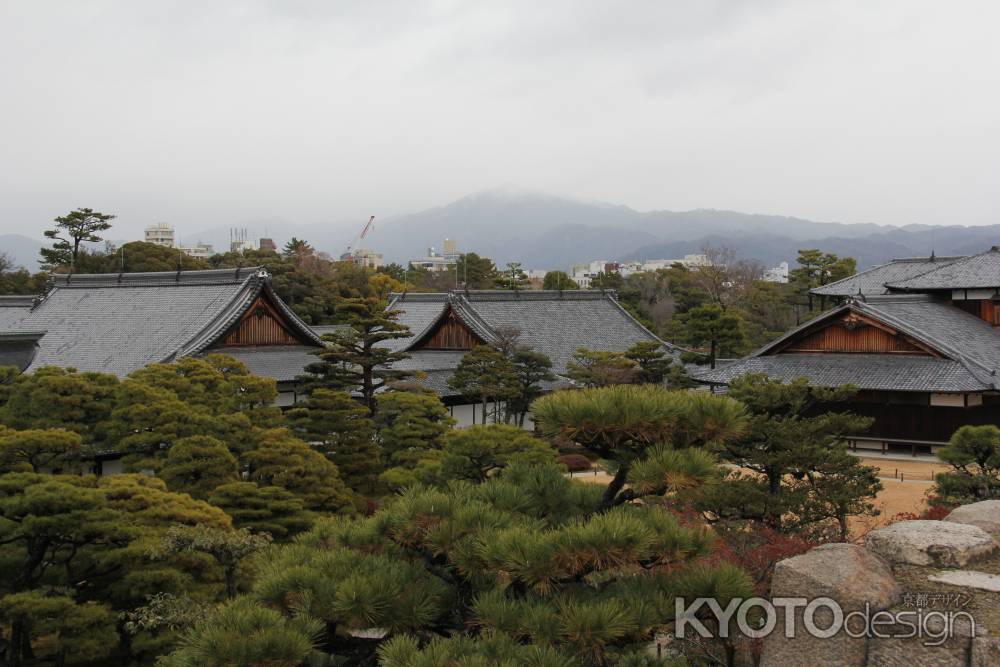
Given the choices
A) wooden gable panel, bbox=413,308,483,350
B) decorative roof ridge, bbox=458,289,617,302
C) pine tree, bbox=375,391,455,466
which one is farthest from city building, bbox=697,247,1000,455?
decorative roof ridge, bbox=458,289,617,302

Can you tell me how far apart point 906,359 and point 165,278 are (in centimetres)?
2223

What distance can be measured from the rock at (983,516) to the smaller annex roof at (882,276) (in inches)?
1041

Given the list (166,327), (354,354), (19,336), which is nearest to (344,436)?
(354,354)

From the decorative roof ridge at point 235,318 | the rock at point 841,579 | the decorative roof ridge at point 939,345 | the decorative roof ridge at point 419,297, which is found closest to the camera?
the rock at point 841,579

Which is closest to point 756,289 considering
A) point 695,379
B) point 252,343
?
point 695,379

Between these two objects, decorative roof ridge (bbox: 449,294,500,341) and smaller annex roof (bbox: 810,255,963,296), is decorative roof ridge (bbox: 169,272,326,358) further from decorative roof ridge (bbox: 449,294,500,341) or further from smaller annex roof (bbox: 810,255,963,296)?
smaller annex roof (bbox: 810,255,963,296)

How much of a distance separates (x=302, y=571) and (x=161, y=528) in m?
6.49

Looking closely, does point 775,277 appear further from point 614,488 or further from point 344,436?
point 614,488

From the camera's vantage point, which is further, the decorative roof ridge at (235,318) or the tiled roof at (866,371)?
the tiled roof at (866,371)

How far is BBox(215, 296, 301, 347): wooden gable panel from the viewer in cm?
2319

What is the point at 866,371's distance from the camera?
2438cm

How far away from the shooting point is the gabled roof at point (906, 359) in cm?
2289

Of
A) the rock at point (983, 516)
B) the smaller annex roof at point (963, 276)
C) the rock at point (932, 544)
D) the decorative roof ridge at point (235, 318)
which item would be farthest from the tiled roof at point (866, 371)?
the rock at point (932, 544)

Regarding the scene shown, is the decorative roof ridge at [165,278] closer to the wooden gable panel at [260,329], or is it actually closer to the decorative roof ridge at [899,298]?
the wooden gable panel at [260,329]
